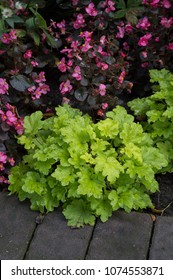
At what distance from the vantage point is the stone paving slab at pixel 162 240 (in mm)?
2750

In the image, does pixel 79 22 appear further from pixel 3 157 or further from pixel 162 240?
pixel 162 240

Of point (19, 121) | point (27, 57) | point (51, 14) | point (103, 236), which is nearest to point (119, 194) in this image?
point (103, 236)

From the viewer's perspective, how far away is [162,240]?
2.82 meters

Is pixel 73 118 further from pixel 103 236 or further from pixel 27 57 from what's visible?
pixel 103 236

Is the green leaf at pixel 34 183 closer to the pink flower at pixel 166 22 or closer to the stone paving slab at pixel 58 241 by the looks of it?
the stone paving slab at pixel 58 241

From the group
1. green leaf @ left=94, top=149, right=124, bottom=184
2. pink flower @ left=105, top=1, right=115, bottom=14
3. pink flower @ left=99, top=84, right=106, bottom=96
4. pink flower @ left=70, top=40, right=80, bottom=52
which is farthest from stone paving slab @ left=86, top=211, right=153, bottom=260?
pink flower @ left=105, top=1, right=115, bottom=14

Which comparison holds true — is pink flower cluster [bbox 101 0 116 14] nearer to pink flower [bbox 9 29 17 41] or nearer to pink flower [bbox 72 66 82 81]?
pink flower [bbox 72 66 82 81]

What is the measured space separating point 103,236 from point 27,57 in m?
1.03

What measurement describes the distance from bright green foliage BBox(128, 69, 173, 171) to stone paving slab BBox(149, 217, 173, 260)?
344 mm

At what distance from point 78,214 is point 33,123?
540mm

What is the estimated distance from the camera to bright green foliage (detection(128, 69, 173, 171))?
10.3 ft

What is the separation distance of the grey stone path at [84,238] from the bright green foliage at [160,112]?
40 cm

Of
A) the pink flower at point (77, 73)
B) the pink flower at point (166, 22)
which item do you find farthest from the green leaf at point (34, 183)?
the pink flower at point (166, 22)
